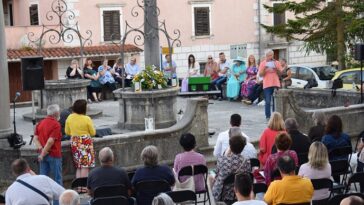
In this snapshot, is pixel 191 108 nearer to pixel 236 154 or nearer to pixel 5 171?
pixel 5 171

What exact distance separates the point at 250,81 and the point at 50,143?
41.6ft

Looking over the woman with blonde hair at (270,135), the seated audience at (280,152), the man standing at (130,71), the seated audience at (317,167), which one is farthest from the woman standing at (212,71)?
the seated audience at (317,167)

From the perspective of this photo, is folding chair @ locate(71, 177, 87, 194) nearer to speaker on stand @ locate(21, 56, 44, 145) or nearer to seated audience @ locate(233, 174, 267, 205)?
seated audience @ locate(233, 174, 267, 205)

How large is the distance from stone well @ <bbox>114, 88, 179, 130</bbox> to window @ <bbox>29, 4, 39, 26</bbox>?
1988cm

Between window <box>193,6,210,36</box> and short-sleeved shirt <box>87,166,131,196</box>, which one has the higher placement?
window <box>193,6,210,36</box>

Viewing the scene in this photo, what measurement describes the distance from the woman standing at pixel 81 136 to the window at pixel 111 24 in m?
24.9

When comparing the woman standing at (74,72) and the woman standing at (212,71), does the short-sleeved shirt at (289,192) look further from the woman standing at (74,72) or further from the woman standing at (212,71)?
the woman standing at (212,71)

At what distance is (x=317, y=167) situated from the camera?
10.6 m

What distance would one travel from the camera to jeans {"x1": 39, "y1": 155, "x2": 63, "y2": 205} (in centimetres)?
1309

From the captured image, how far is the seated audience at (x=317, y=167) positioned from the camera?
416 inches

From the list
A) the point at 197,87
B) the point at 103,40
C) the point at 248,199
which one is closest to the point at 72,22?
the point at 103,40

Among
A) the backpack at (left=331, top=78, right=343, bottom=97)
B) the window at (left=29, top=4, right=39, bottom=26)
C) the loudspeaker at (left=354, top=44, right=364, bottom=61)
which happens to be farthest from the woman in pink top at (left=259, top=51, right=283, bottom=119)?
the window at (left=29, top=4, right=39, bottom=26)

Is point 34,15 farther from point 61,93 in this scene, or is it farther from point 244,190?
point 244,190

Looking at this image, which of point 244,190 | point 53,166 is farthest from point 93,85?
point 244,190
